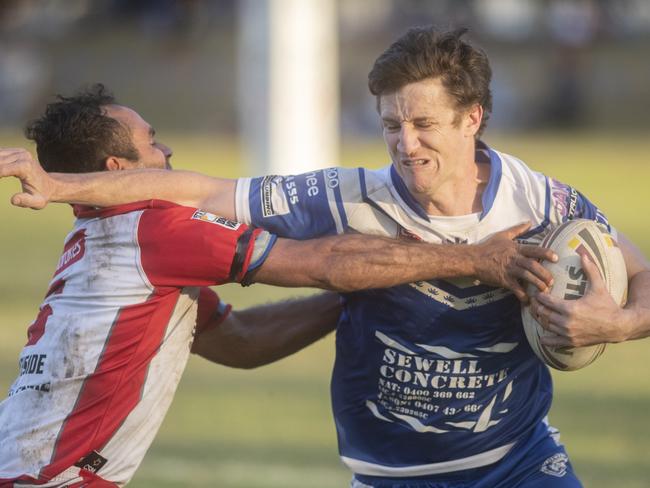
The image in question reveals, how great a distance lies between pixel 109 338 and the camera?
559cm

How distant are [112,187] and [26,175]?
40cm

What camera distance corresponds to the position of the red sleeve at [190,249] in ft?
18.1

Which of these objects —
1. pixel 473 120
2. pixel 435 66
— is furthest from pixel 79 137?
pixel 473 120

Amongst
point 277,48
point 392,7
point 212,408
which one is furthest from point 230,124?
point 212,408

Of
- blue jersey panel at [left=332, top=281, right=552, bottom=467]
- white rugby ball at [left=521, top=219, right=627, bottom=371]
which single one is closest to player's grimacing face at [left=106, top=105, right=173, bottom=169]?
blue jersey panel at [left=332, top=281, right=552, bottom=467]

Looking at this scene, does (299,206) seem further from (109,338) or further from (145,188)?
(109,338)

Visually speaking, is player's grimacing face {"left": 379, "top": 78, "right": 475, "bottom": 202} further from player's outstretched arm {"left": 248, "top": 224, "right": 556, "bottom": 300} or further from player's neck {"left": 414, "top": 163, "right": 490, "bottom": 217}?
player's outstretched arm {"left": 248, "top": 224, "right": 556, "bottom": 300}

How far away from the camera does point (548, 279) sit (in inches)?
223

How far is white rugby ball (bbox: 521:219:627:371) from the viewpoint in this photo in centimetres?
568

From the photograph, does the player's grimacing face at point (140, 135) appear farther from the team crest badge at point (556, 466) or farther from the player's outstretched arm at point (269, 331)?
the team crest badge at point (556, 466)

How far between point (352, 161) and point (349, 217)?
75.6 feet

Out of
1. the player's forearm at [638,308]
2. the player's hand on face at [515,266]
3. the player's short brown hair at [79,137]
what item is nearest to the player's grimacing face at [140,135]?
the player's short brown hair at [79,137]

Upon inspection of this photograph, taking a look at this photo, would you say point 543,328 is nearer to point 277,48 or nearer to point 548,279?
point 548,279

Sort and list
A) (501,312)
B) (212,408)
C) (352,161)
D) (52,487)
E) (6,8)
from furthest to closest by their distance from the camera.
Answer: (6,8) → (352,161) → (212,408) → (501,312) → (52,487)
